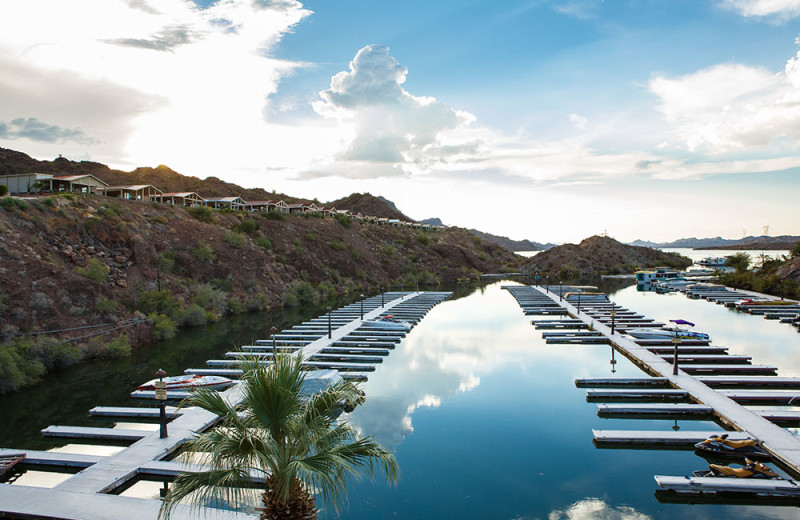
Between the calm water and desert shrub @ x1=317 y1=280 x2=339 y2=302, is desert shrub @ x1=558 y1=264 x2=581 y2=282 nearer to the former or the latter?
desert shrub @ x1=317 y1=280 x2=339 y2=302

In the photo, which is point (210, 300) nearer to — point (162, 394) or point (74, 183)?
point (74, 183)

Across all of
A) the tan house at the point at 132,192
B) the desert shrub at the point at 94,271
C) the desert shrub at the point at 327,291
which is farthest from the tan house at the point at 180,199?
the desert shrub at the point at 94,271

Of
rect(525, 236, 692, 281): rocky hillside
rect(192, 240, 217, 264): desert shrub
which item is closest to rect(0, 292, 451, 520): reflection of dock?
rect(192, 240, 217, 264): desert shrub

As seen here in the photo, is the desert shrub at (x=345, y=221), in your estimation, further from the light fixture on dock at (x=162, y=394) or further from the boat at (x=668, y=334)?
the light fixture on dock at (x=162, y=394)

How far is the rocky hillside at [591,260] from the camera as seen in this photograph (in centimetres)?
8669

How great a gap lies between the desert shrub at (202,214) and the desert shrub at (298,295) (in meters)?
12.9

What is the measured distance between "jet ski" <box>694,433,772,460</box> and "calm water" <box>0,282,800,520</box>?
53 cm

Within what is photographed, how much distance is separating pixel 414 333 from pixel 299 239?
33.8m

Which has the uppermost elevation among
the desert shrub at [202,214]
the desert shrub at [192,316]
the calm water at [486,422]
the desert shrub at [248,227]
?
the desert shrub at [202,214]

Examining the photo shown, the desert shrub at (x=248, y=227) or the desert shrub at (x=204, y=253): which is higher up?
the desert shrub at (x=248, y=227)

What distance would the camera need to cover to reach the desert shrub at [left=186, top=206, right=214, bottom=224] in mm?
55312

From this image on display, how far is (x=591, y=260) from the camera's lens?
301 ft

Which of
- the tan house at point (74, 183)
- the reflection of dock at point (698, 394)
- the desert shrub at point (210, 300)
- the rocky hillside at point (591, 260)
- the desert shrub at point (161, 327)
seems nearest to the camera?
the reflection of dock at point (698, 394)

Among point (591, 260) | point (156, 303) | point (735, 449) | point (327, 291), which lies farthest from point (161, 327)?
point (591, 260)
